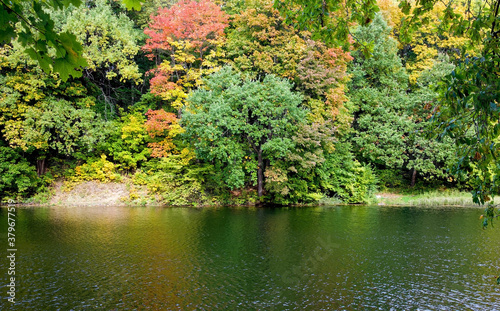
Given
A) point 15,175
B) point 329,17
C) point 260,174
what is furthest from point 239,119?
point 329,17

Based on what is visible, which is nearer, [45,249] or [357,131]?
[45,249]

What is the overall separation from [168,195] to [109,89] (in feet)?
30.5

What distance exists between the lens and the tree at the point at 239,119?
1784 cm

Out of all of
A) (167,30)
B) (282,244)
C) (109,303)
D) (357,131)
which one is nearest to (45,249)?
(109,303)

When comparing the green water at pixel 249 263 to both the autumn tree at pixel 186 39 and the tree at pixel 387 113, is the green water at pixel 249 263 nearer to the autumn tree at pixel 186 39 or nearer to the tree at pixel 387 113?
the tree at pixel 387 113

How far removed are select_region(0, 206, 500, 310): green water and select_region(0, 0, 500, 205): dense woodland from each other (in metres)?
4.44

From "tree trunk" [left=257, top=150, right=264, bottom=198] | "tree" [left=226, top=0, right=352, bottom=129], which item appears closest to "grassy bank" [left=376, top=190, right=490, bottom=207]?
"tree" [left=226, top=0, right=352, bottom=129]

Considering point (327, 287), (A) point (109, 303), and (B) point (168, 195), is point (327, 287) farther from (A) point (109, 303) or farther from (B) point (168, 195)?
(B) point (168, 195)

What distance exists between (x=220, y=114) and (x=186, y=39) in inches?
267

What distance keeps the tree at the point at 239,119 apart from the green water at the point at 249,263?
408 cm

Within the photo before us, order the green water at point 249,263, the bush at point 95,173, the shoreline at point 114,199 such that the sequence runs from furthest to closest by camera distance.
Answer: the bush at point 95,173, the shoreline at point 114,199, the green water at point 249,263

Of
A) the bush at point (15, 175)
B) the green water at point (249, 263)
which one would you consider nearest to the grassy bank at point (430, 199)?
the green water at point (249, 263)

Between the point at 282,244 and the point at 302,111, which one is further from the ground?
the point at 302,111

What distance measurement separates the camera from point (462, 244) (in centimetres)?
1135
